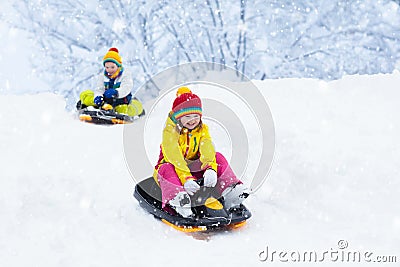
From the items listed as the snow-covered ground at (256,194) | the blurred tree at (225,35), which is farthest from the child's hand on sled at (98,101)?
the blurred tree at (225,35)

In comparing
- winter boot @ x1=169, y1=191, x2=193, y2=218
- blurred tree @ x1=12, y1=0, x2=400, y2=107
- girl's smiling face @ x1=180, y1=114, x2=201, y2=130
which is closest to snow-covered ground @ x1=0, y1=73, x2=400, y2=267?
winter boot @ x1=169, y1=191, x2=193, y2=218

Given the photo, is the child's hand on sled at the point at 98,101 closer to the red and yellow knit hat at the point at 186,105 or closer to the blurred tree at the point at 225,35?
the red and yellow knit hat at the point at 186,105

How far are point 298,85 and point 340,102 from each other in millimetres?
796

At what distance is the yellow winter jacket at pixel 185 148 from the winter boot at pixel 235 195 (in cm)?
20

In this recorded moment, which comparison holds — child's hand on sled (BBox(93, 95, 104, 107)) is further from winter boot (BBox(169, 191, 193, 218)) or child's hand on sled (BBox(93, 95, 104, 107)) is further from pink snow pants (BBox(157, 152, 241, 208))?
winter boot (BBox(169, 191, 193, 218))

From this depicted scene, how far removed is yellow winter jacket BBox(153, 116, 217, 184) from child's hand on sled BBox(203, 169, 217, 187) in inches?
4.1

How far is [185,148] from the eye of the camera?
3.80 m

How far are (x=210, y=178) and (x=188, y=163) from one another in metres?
0.32

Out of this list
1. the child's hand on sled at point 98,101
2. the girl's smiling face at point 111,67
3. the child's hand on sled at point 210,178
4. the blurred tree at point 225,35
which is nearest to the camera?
the child's hand on sled at point 210,178

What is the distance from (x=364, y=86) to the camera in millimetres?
5816

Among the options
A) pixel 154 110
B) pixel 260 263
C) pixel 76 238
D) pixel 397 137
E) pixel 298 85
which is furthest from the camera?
pixel 154 110

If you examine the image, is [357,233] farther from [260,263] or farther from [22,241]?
[22,241]

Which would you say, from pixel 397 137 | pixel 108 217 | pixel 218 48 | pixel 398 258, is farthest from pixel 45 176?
pixel 218 48

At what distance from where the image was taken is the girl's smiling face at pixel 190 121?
3.73 metres
